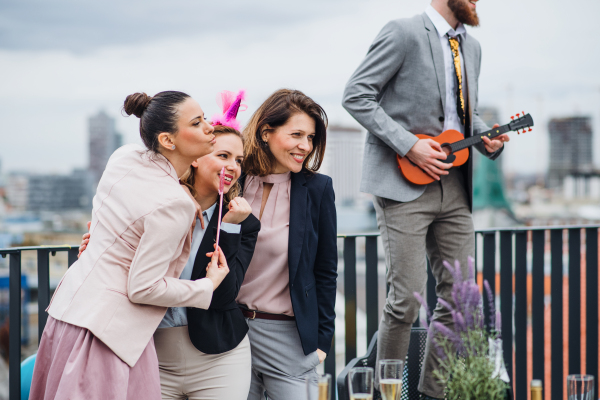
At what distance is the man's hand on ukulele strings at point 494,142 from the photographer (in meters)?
2.39

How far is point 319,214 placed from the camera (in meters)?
2.01

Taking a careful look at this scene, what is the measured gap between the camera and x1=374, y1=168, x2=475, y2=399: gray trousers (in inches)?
86.9

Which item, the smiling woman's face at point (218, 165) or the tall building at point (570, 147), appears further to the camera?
the tall building at point (570, 147)

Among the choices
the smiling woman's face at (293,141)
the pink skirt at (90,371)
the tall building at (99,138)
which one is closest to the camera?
the pink skirt at (90,371)

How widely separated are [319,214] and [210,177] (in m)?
0.46

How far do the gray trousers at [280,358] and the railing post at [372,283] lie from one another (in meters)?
0.89

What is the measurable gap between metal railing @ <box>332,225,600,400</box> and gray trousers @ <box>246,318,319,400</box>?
35.7 inches

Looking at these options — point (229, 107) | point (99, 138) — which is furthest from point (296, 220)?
point (99, 138)

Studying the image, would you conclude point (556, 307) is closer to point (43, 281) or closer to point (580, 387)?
point (580, 387)

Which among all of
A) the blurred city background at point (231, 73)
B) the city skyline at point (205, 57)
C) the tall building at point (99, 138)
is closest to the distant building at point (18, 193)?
the blurred city background at point (231, 73)

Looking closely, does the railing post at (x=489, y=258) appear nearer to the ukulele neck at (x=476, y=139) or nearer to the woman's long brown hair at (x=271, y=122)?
the ukulele neck at (x=476, y=139)

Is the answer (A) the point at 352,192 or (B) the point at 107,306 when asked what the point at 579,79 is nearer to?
(A) the point at 352,192

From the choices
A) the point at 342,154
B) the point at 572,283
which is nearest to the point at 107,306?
the point at 572,283

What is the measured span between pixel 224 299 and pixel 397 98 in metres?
1.18
